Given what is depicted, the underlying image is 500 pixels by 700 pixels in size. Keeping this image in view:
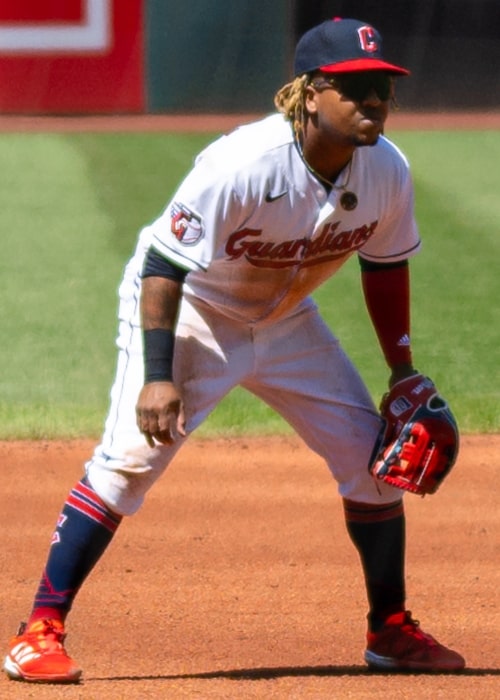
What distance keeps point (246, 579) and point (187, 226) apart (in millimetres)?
1578

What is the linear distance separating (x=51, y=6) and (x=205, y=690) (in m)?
10.8

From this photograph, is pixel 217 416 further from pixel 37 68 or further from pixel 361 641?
pixel 37 68

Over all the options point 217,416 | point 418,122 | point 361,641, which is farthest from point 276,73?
point 361,641

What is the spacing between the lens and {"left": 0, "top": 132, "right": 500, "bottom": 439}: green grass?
23.4 feet

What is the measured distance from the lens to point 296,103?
3631 mm

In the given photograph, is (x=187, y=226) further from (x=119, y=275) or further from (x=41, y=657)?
(x=119, y=275)

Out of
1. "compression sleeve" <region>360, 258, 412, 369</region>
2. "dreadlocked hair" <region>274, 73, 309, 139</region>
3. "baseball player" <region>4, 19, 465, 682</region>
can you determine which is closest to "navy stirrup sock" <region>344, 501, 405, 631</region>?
"baseball player" <region>4, 19, 465, 682</region>

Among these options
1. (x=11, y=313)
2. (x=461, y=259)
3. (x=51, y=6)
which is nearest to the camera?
(x=11, y=313)

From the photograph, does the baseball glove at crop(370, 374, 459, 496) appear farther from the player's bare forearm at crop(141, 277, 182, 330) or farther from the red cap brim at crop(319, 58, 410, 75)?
the red cap brim at crop(319, 58, 410, 75)

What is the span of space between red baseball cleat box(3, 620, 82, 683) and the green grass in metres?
2.81

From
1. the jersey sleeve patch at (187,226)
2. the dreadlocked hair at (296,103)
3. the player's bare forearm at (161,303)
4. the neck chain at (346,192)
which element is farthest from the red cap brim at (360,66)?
the player's bare forearm at (161,303)

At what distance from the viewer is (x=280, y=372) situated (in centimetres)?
382

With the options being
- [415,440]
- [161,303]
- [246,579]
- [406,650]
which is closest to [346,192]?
[161,303]

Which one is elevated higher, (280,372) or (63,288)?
(280,372)
